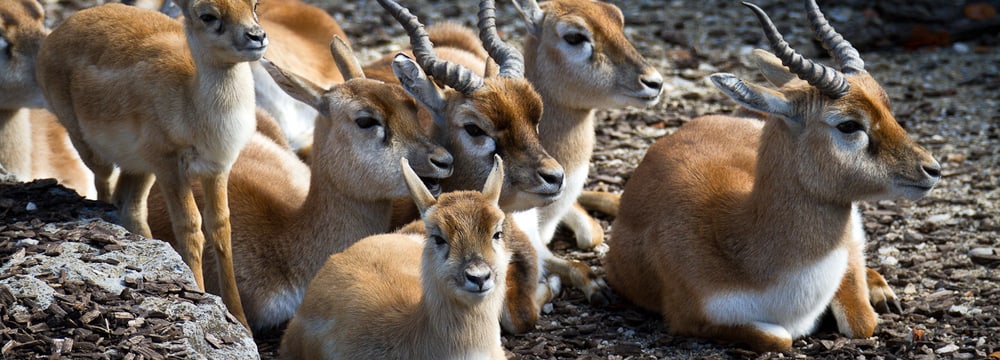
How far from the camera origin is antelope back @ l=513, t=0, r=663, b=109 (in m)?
8.38

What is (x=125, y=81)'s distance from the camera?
6836mm

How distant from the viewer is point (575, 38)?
335 inches

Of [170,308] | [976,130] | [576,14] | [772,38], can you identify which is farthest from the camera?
[976,130]

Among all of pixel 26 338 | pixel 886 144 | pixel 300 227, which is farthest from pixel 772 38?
pixel 26 338

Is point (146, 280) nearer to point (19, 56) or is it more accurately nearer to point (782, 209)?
point (19, 56)

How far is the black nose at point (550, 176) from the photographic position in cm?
698

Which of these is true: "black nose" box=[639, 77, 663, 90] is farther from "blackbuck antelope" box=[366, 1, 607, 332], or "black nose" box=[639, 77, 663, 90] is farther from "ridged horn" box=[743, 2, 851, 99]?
"ridged horn" box=[743, 2, 851, 99]

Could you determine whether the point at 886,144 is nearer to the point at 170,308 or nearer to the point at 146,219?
the point at 170,308

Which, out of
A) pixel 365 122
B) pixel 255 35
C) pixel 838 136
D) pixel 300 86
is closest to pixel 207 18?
pixel 255 35

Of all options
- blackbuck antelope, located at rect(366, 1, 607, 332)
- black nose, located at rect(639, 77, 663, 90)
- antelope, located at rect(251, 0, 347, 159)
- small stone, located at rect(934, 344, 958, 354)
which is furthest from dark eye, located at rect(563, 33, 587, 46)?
small stone, located at rect(934, 344, 958, 354)

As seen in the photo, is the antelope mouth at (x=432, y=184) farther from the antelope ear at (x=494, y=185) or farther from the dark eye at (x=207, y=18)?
the dark eye at (x=207, y=18)

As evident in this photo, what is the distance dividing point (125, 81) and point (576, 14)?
3.01 metres

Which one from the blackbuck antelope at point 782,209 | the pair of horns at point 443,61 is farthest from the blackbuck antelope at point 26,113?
the blackbuck antelope at point 782,209

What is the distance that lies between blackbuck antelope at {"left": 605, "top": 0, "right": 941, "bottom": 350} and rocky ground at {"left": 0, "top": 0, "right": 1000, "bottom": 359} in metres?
0.20
